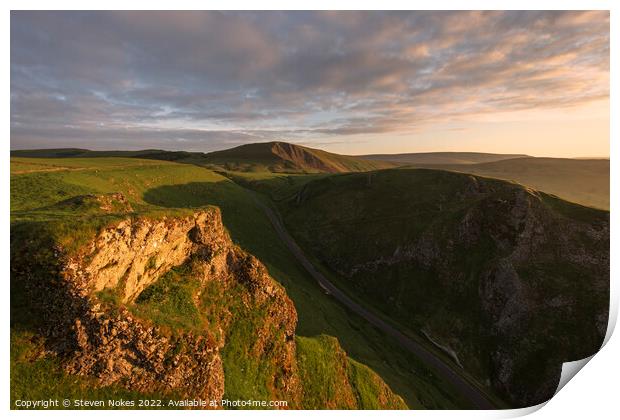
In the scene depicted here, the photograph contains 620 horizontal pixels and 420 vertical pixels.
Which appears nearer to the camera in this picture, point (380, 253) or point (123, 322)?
point (123, 322)

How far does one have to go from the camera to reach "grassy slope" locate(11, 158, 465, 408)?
38.9 m

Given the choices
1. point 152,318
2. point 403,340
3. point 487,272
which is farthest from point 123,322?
point 487,272

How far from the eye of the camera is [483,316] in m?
55.6

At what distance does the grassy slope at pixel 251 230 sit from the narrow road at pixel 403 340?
2412 mm

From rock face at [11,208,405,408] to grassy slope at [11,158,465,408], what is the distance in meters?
4.66

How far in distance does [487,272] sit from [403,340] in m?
23.6

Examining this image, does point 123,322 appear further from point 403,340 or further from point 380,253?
point 380,253

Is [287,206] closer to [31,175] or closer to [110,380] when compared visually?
[31,175]

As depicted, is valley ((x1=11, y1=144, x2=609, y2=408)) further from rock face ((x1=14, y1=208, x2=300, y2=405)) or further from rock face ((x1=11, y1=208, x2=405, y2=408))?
rock face ((x1=14, y1=208, x2=300, y2=405))

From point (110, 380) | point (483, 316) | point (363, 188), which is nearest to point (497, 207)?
point (483, 316)

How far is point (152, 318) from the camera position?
18703 millimetres
